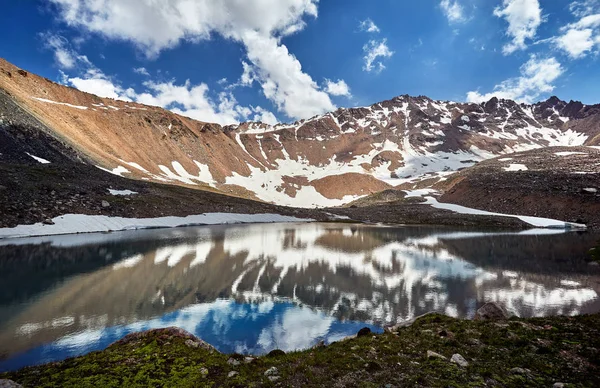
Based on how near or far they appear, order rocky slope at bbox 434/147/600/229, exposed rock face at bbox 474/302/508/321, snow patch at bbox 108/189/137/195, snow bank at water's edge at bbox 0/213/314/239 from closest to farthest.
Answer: exposed rock face at bbox 474/302/508/321
snow bank at water's edge at bbox 0/213/314/239
snow patch at bbox 108/189/137/195
rocky slope at bbox 434/147/600/229

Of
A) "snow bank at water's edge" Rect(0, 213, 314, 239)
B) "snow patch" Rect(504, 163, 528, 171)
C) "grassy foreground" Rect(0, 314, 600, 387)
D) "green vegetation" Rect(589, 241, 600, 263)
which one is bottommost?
"green vegetation" Rect(589, 241, 600, 263)

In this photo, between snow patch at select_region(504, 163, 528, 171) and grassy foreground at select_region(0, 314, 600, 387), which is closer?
grassy foreground at select_region(0, 314, 600, 387)

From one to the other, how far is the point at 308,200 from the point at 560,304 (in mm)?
148725

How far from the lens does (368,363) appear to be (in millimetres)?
8219

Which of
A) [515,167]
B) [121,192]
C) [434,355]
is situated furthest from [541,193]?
[121,192]

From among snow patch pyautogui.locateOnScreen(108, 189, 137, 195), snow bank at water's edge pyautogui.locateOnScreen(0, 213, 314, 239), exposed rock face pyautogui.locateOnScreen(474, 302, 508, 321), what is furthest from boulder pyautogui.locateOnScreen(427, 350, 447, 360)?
snow patch pyautogui.locateOnScreen(108, 189, 137, 195)

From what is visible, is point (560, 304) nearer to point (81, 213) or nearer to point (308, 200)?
point (81, 213)

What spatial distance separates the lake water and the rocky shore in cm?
205

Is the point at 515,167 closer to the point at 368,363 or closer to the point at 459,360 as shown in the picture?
the point at 459,360

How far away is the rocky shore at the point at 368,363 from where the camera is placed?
7297mm

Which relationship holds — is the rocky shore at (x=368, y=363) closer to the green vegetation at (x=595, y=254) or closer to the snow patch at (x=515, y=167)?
the green vegetation at (x=595, y=254)

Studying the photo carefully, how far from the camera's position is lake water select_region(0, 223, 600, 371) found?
40.5 ft

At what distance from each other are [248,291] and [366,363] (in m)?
11.4

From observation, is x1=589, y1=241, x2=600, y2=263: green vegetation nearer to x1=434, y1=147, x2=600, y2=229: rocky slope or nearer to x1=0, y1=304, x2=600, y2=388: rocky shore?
x1=0, y1=304, x2=600, y2=388: rocky shore
